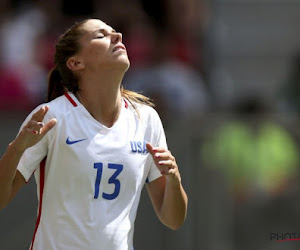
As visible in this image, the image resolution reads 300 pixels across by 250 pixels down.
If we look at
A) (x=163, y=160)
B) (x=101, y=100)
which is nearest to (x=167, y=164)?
(x=163, y=160)

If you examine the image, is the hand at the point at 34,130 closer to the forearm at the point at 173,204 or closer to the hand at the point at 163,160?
the hand at the point at 163,160

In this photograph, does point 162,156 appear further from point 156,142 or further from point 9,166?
point 9,166

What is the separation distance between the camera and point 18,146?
3531mm

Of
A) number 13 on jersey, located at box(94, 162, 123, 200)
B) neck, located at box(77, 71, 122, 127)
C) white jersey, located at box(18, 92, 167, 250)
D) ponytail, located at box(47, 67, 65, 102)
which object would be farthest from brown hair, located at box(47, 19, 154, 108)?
number 13 on jersey, located at box(94, 162, 123, 200)

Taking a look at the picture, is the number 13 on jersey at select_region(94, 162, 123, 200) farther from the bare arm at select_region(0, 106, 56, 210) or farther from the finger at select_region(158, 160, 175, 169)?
the bare arm at select_region(0, 106, 56, 210)

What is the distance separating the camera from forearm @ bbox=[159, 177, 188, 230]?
3.92m

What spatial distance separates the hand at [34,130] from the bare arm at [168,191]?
0.52 m

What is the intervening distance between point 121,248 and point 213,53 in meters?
4.93

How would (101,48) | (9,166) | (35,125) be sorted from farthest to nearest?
(101,48) → (9,166) → (35,125)

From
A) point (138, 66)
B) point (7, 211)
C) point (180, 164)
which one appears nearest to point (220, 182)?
point (180, 164)

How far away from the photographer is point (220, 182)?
7199mm

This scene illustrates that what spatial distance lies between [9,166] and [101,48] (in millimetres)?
814

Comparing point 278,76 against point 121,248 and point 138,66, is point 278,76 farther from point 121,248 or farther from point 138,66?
Result: point 121,248

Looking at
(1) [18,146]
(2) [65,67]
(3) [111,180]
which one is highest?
(2) [65,67]
